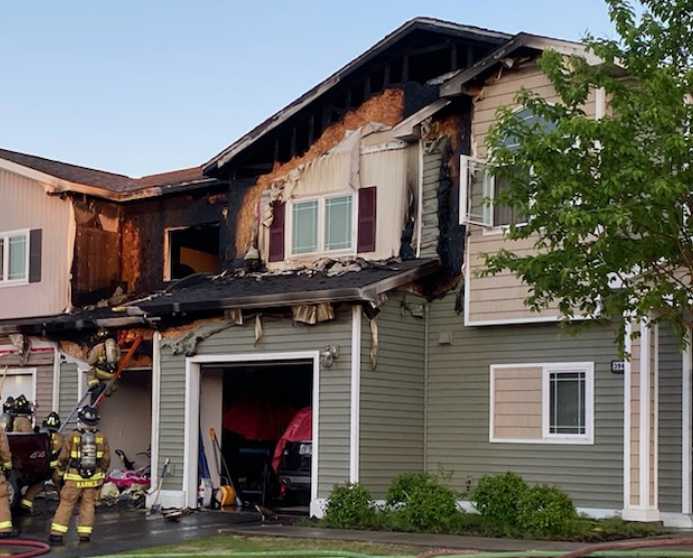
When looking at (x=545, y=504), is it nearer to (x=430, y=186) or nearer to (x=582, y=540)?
(x=582, y=540)

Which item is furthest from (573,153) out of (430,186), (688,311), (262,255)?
(262,255)

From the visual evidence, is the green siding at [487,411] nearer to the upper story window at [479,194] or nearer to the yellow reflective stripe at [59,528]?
the upper story window at [479,194]

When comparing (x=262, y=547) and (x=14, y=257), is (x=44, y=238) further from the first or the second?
(x=262, y=547)

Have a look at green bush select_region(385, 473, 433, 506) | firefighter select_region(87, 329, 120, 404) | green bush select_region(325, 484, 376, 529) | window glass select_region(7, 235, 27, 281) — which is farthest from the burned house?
window glass select_region(7, 235, 27, 281)

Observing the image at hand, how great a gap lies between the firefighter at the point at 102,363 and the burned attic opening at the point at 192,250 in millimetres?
2879

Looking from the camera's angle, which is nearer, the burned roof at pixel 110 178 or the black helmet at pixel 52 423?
the black helmet at pixel 52 423

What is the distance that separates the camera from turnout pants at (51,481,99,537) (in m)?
15.6

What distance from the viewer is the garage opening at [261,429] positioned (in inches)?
784

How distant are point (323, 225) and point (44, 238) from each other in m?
6.90

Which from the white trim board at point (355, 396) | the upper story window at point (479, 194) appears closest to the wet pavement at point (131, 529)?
the white trim board at point (355, 396)

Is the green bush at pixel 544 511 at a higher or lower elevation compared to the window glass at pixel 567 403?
lower

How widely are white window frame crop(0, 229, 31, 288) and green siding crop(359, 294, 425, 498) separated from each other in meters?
9.36

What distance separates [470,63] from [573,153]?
22.2 ft

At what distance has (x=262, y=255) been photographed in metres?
21.3
